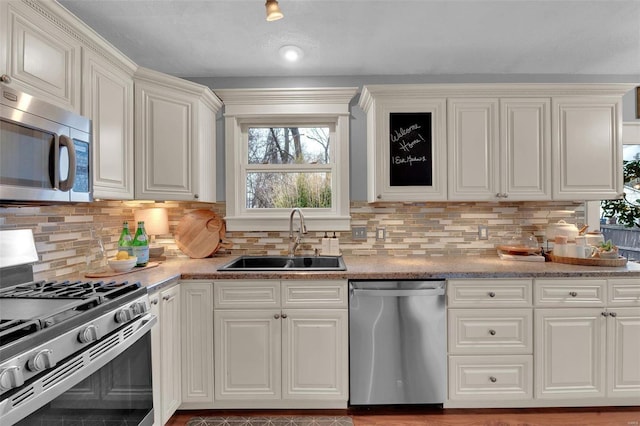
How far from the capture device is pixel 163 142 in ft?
7.55

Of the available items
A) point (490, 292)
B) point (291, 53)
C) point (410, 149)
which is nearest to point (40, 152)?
point (291, 53)

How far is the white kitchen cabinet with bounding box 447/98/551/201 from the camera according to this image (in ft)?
8.00

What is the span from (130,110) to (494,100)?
2446 millimetres

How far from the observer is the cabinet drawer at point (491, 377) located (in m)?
2.10

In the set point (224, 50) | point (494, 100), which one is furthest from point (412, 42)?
point (224, 50)

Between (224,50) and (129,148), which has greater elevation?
(224,50)


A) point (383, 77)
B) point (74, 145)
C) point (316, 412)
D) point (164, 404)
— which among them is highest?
point (383, 77)

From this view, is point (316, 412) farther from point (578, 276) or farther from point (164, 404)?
point (578, 276)

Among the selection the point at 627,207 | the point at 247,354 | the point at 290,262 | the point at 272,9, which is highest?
the point at 272,9

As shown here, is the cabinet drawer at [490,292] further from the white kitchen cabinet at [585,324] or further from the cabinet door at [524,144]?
the cabinet door at [524,144]

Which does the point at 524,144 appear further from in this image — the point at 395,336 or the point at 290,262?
the point at 290,262

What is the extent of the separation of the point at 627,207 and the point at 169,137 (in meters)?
3.65

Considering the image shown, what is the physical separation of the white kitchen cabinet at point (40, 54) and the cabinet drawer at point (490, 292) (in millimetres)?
2295

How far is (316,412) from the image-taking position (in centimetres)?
212
